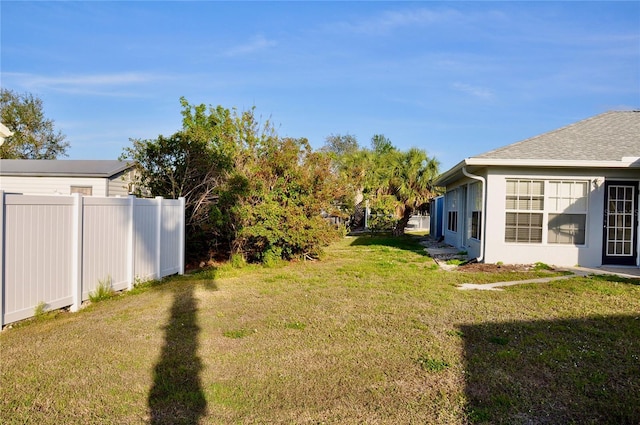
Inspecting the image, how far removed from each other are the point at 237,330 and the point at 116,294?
10.7 feet

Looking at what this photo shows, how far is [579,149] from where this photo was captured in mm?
12250

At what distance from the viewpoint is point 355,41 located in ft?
56.7

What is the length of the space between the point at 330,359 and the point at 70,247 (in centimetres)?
431

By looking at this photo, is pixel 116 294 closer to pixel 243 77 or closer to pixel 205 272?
pixel 205 272

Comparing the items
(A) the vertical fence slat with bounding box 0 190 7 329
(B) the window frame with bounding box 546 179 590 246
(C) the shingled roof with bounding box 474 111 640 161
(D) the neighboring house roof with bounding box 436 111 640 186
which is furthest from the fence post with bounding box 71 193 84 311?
(B) the window frame with bounding box 546 179 590 246

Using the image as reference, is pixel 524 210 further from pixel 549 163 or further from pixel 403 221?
pixel 403 221

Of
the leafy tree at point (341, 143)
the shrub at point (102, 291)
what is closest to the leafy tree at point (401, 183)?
the shrub at point (102, 291)

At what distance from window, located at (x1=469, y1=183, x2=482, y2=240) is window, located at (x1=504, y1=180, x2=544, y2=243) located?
3.50 feet

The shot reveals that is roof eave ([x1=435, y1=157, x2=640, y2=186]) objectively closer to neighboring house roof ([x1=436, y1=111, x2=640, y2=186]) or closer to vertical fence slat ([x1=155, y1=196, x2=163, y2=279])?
neighboring house roof ([x1=436, y1=111, x2=640, y2=186])

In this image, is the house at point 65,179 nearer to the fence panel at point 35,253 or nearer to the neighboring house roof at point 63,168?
the neighboring house roof at point 63,168

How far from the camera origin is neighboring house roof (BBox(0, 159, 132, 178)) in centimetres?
1995

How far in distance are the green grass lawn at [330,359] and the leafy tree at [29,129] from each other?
124ft

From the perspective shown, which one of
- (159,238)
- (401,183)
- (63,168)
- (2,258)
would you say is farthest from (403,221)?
(2,258)

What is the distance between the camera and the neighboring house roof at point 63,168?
20.0 m
